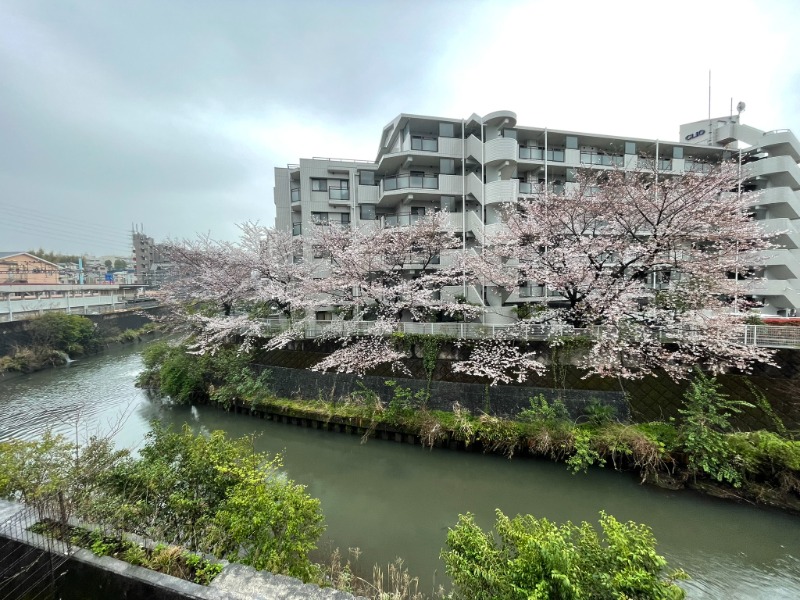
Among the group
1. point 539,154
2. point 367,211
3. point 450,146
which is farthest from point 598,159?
point 367,211

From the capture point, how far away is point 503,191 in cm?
1396

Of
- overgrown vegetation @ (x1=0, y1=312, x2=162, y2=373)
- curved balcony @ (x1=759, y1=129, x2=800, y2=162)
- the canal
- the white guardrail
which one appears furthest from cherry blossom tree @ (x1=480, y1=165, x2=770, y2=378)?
overgrown vegetation @ (x1=0, y1=312, x2=162, y2=373)

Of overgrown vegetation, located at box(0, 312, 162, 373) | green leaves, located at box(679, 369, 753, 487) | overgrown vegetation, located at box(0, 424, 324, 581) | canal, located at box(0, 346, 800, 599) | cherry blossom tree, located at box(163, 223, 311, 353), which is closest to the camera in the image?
overgrown vegetation, located at box(0, 424, 324, 581)

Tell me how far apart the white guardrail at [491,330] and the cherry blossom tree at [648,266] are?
1.69ft

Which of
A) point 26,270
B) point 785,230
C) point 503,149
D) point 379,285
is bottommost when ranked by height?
point 379,285

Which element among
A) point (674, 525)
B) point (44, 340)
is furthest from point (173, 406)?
point (674, 525)

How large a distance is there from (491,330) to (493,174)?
29.0 ft

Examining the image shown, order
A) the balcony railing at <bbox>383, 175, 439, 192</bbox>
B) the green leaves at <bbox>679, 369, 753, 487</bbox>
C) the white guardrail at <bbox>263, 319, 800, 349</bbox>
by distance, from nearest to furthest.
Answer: the green leaves at <bbox>679, 369, 753, 487</bbox> < the white guardrail at <bbox>263, 319, 800, 349</bbox> < the balcony railing at <bbox>383, 175, 439, 192</bbox>

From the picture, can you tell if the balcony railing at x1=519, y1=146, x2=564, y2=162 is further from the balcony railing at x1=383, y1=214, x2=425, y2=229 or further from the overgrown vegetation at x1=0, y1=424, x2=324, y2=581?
the overgrown vegetation at x1=0, y1=424, x2=324, y2=581

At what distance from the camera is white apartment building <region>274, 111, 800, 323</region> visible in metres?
14.5

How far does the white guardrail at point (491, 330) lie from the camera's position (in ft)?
24.9

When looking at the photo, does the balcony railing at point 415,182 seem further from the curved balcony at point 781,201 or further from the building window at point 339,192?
the curved balcony at point 781,201

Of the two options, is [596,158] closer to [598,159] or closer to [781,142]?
[598,159]

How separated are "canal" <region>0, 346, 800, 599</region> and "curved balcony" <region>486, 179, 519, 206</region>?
10.8m
